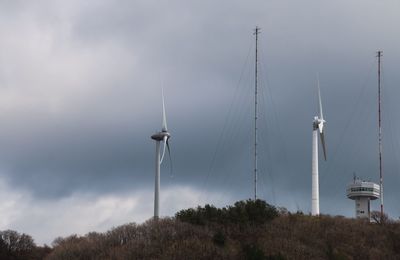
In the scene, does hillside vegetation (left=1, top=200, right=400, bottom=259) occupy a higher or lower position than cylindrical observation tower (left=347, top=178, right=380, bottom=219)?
lower

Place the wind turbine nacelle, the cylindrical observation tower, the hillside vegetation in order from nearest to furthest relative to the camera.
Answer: the hillside vegetation < the wind turbine nacelle < the cylindrical observation tower

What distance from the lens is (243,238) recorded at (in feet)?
340

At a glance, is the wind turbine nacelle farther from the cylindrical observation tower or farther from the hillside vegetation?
the cylindrical observation tower

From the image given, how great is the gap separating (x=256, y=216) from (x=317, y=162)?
44.8ft

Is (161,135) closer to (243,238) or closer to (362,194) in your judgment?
(243,238)

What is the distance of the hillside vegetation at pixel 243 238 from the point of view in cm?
9794

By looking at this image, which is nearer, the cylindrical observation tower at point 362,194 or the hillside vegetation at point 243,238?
the hillside vegetation at point 243,238

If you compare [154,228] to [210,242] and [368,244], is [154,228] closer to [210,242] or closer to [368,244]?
[210,242]

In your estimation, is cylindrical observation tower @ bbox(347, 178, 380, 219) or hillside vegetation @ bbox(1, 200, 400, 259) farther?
cylindrical observation tower @ bbox(347, 178, 380, 219)

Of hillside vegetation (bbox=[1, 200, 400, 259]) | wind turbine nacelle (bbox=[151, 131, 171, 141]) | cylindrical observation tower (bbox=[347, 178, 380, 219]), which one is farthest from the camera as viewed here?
cylindrical observation tower (bbox=[347, 178, 380, 219])

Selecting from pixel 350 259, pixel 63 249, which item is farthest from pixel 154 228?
pixel 350 259

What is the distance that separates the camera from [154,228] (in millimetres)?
106125

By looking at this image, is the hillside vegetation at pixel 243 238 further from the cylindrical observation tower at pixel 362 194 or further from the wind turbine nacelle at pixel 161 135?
the cylindrical observation tower at pixel 362 194

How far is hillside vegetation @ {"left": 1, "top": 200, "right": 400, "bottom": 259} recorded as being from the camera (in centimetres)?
9794
